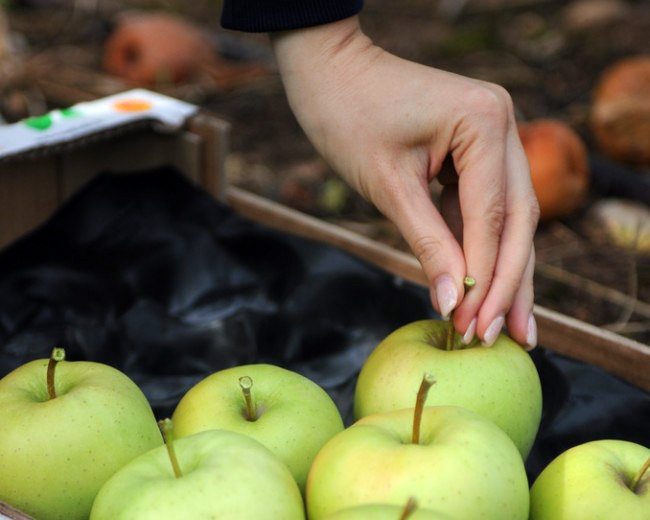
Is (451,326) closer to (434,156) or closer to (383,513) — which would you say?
(434,156)

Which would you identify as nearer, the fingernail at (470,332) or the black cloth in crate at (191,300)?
the fingernail at (470,332)

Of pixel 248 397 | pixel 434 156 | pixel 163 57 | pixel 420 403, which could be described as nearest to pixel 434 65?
pixel 163 57

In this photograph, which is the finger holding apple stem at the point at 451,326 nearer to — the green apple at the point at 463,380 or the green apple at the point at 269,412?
the green apple at the point at 463,380

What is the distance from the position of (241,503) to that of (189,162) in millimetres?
1475

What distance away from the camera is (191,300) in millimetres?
2039

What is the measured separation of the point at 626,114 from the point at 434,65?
4.34 ft

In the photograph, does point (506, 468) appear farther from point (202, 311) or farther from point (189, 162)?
point (189, 162)

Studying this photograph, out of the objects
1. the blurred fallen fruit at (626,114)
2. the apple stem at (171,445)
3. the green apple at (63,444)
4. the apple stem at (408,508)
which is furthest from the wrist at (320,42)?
the blurred fallen fruit at (626,114)

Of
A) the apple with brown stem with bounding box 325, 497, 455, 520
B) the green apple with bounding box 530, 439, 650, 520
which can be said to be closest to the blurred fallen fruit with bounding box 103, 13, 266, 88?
the green apple with bounding box 530, 439, 650, 520

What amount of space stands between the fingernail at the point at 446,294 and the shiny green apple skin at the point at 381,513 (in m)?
0.48

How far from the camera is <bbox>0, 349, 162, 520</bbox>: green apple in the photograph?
47.4 inches

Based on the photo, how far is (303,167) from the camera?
12.8ft

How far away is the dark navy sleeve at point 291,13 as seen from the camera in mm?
1642

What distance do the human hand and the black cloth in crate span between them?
1.02ft
